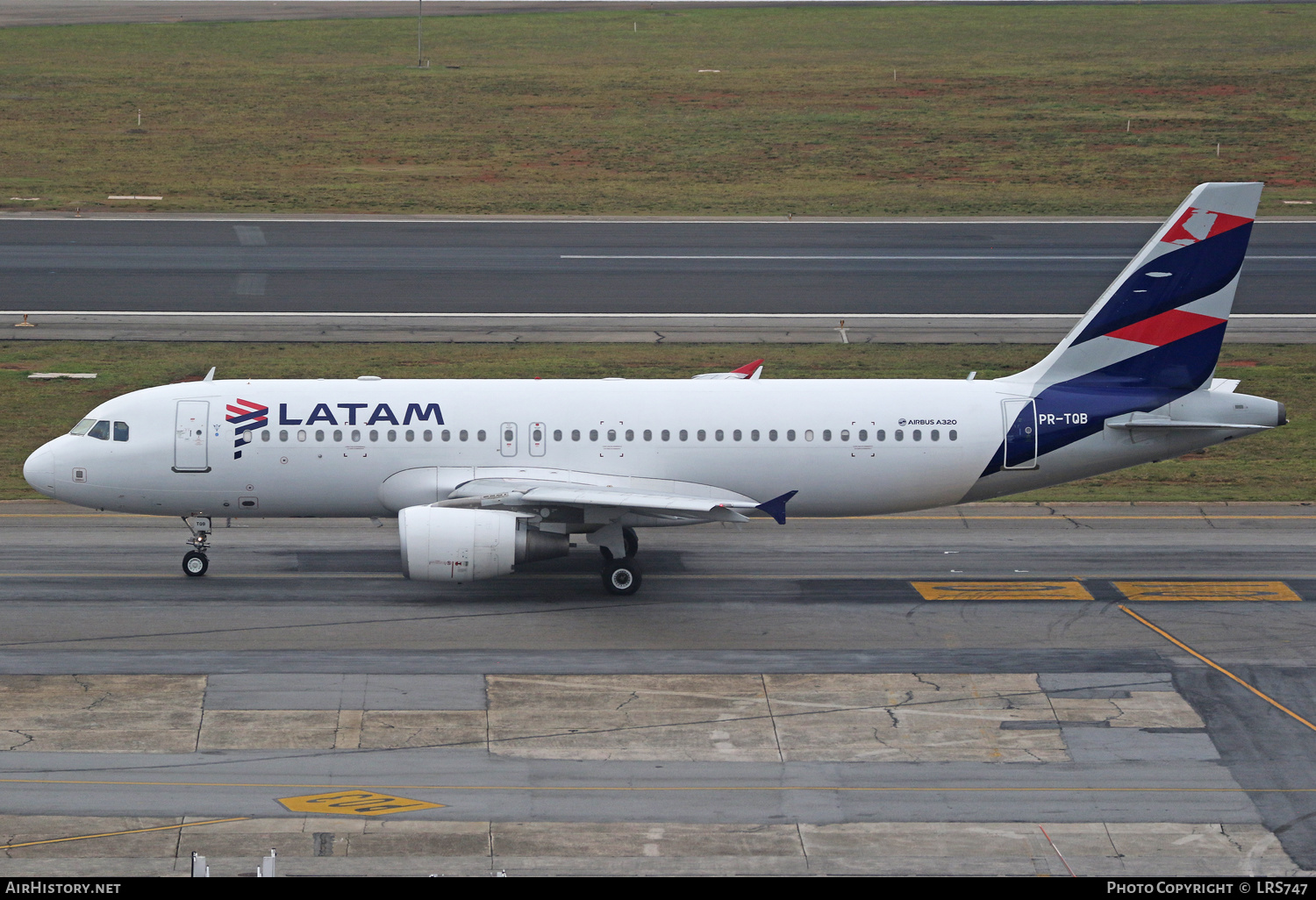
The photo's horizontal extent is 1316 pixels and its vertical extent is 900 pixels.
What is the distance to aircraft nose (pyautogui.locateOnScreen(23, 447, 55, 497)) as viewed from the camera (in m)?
30.3

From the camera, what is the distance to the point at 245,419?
30250 mm

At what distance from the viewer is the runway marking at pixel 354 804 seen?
20109 millimetres

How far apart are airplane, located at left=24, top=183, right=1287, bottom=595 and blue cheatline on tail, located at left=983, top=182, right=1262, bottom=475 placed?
4 centimetres

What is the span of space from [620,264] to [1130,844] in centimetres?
4422

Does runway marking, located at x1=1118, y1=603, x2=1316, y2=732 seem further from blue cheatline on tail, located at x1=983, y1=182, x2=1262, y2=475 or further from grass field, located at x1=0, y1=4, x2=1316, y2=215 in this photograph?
grass field, located at x1=0, y1=4, x2=1316, y2=215

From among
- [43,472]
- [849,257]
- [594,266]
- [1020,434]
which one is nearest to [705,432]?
[1020,434]

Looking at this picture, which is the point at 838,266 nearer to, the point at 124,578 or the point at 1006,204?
the point at 1006,204

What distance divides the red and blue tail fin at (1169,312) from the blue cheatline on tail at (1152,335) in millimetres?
19

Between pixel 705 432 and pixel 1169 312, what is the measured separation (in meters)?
10.4

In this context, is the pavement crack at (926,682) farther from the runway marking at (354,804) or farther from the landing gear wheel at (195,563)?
the landing gear wheel at (195,563)

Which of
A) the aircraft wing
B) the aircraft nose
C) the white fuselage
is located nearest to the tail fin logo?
the white fuselage

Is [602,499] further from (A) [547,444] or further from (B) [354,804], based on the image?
(B) [354,804]

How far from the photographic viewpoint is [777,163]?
7894 centimetres
